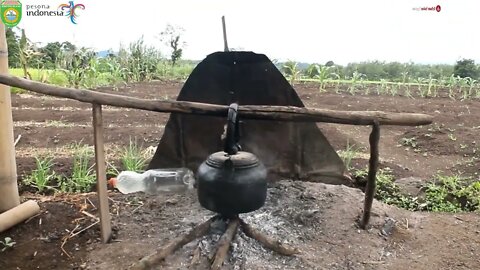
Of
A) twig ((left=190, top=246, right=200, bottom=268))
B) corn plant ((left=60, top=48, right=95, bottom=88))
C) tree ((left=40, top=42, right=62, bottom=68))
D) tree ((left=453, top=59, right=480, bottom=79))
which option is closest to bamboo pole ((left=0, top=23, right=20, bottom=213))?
twig ((left=190, top=246, right=200, bottom=268))

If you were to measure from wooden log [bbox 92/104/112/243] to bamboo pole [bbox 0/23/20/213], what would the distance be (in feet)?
2.44

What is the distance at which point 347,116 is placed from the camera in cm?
218

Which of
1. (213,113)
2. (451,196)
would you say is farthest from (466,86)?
(213,113)

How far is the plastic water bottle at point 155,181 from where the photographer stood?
9.70ft

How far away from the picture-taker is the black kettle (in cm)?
196

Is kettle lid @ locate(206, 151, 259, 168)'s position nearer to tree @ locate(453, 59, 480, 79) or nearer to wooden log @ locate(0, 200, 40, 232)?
wooden log @ locate(0, 200, 40, 232)

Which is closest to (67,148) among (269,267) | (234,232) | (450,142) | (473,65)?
(234,232)

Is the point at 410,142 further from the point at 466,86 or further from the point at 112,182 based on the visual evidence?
the point at 466,86

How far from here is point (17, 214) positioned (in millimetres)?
2525

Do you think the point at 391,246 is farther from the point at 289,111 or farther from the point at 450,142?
the point at 450,142

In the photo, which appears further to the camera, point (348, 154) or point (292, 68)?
point (292, 68)

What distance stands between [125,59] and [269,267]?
862cm

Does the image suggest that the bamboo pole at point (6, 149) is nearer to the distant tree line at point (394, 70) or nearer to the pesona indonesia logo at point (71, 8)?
the pesona indonesia logo at point (71, 8)

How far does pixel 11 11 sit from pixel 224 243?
2138 mm
